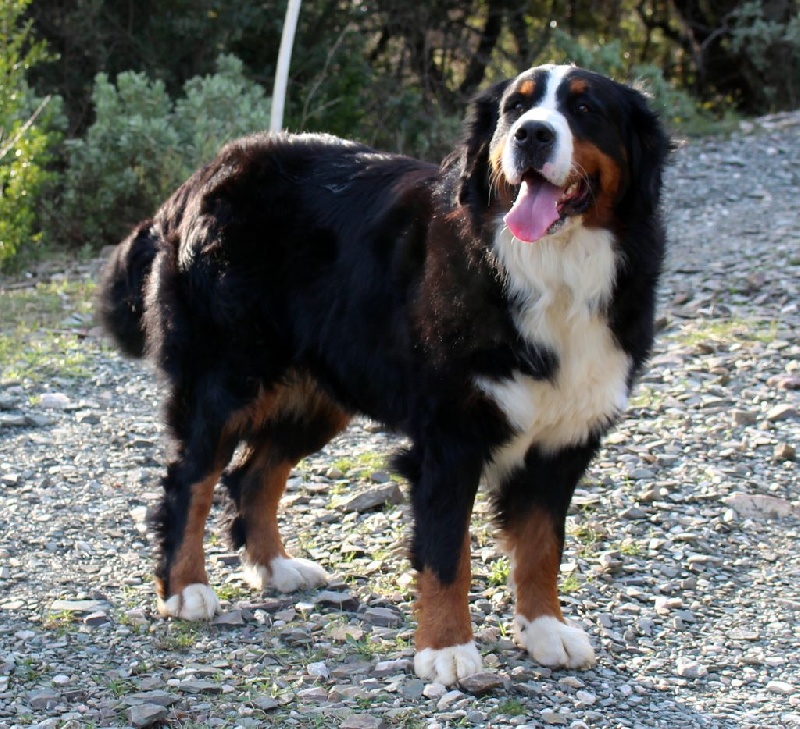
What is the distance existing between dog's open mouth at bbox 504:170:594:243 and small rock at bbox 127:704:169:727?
168 centimetres

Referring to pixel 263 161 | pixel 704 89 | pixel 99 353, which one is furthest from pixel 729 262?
pixel 704 89

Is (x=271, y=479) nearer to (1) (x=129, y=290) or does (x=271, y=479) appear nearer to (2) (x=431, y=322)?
(1) (x=129, y=290)

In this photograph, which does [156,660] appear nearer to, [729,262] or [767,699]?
[767,699]

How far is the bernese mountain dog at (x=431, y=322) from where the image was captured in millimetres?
3705

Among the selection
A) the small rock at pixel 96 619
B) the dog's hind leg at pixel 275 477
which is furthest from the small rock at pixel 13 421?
the small rock at pixel 96 619

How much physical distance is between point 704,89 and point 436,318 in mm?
11660

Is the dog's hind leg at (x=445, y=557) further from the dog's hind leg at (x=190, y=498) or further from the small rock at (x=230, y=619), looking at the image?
the dog's hind leg at (x=190, y=498)

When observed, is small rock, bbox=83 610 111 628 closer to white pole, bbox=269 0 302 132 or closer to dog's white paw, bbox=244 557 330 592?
dog's white paw, bbox=244 557 330 592

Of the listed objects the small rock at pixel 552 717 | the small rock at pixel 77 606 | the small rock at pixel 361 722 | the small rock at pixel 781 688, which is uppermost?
the small rock at pixel 361 722

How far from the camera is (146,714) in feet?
11.0

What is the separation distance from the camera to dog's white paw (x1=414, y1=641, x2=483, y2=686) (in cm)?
366

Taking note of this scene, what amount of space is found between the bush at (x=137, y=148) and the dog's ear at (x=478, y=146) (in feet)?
18.2

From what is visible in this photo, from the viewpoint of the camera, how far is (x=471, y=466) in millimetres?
3719

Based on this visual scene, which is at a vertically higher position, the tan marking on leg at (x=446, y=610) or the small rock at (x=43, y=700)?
the tan marking on leg at (x=446, y=610)
